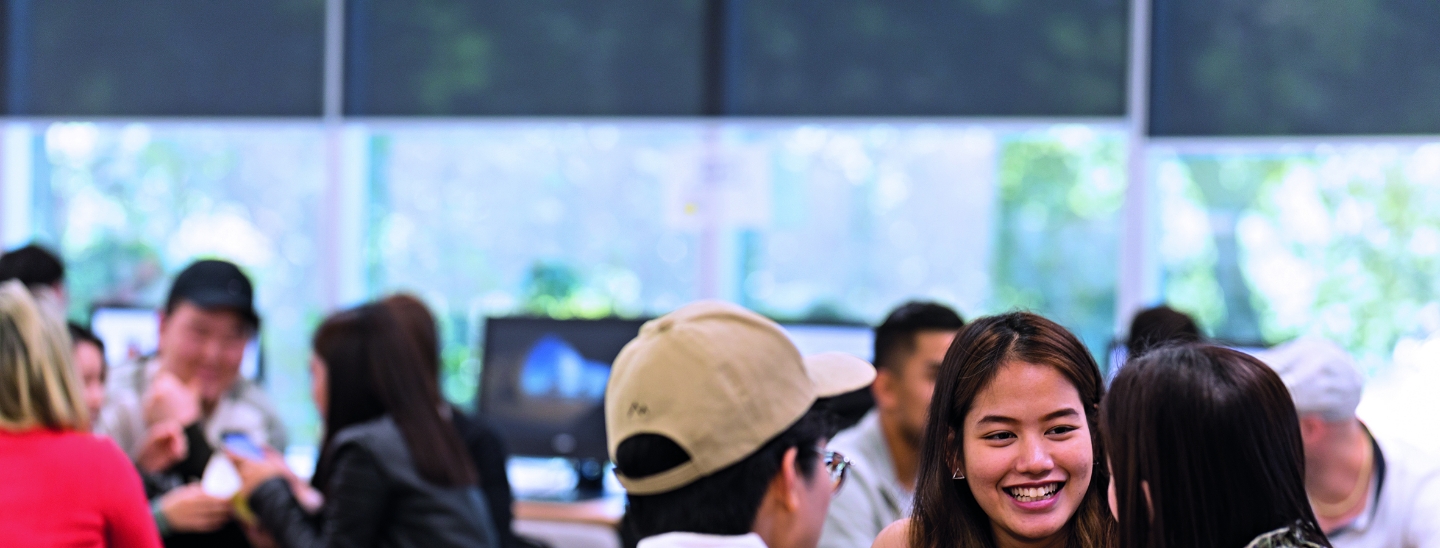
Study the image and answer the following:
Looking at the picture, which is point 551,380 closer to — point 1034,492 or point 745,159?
point 745,159

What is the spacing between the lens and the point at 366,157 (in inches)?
197

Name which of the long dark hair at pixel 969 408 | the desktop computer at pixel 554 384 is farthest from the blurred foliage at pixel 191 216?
the long dark hair at pixel 969 408

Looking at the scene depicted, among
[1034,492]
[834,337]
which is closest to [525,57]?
[834,337]

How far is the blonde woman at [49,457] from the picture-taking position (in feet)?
6.76

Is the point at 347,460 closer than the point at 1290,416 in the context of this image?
No

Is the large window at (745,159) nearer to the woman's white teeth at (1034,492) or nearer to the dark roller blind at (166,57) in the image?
the dark roller blind at (166,57)

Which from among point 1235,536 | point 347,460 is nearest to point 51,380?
point 347,460

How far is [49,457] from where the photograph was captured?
6.84 ft

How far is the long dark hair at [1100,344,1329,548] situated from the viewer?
4.35 feet

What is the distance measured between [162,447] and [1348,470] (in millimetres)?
2480

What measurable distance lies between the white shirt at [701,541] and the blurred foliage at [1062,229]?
307 cm

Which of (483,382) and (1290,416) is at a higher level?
(1290,416)

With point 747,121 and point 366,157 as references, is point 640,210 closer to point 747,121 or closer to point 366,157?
point 747,121

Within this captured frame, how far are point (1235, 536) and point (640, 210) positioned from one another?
3.61 metres
